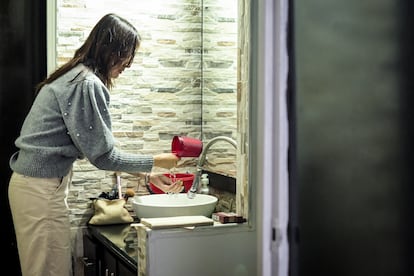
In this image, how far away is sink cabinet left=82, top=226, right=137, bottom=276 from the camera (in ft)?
7.17

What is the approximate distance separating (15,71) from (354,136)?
224 centimetres

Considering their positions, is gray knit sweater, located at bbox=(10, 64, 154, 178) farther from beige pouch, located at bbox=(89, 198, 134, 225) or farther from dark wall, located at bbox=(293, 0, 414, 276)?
dark wall, located at bbox=(293, 0, 414, 276)

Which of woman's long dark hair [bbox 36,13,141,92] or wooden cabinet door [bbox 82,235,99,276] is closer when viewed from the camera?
woman's long dark hair [bbox 36,13,141,92]

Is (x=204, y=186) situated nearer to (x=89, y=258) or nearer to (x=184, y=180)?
(x=184, y=180)

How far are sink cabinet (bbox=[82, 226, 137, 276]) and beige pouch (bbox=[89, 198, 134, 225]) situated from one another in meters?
0.07

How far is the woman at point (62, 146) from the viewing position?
2.24 metres

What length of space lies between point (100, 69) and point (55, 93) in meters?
0.23

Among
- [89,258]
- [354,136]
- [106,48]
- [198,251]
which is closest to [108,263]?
[89,258]

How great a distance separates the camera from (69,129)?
2230 millimetres

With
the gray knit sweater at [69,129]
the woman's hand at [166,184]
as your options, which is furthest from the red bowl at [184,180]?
the gray knit sweater at [69,129]

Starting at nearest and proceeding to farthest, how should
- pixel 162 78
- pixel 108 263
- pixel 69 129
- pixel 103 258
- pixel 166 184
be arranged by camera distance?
pixel 69 129, pixel 108 263, pixel 103 258, pixel 166 184, pixel 162 78

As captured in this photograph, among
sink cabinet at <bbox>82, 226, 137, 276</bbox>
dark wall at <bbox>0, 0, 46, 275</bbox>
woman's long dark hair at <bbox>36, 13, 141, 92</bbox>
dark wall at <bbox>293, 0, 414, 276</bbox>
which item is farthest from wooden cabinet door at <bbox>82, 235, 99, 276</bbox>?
dark wall at <bbox>293, 0, 414, 276</bbox>

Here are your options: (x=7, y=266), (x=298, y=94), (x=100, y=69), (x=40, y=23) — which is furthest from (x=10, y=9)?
(x=298, y=94)

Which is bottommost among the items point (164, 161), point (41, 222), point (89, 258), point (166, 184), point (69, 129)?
point (89, 258)
